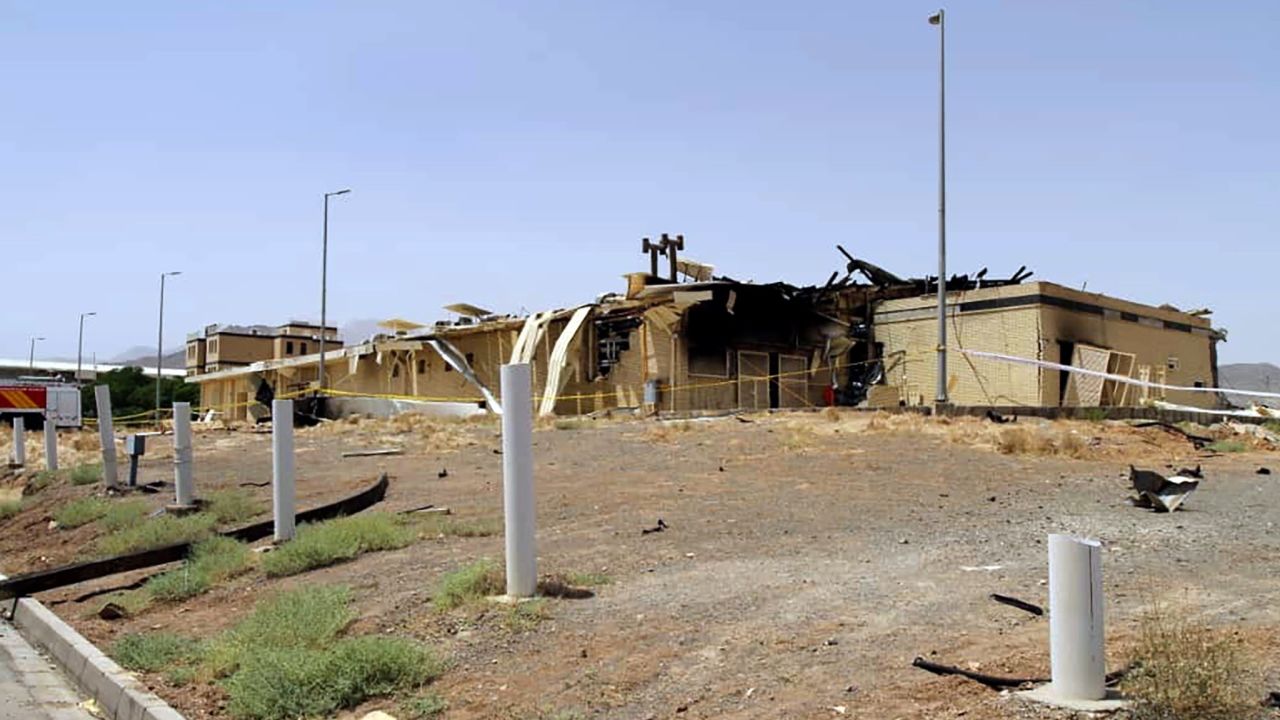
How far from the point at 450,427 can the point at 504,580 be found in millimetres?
19553

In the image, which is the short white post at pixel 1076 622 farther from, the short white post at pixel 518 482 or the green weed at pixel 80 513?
the green weed at pixel 80 513

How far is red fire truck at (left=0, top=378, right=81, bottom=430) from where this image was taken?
42.8 metres

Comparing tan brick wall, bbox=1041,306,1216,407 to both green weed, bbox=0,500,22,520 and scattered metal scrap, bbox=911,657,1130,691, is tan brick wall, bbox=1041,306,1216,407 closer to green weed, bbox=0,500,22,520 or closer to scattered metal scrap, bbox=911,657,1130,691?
green weed, bbox=0,500,22,520

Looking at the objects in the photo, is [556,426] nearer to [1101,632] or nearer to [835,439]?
[835,439]

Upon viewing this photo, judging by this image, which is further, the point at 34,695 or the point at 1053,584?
the point at 34,695

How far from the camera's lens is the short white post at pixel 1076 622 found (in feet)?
15.4

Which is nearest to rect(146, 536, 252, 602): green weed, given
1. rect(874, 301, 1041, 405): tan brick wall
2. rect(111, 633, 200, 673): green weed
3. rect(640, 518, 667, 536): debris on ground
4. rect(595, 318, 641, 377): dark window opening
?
rect(111, 633, 200, 673): green weed

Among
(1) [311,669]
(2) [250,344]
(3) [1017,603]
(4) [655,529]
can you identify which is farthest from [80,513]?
(2) [250,344]

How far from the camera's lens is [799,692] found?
214 inches

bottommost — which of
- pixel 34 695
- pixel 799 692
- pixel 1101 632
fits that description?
pixel 34 695

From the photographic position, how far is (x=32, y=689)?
776 centimetres

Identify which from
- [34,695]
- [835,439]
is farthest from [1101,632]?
[835,439]

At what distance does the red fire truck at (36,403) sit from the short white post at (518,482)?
1574 inches

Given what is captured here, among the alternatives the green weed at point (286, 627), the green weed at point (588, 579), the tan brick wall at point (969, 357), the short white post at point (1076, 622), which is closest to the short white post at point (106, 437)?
the green weed at point (286, 627)
